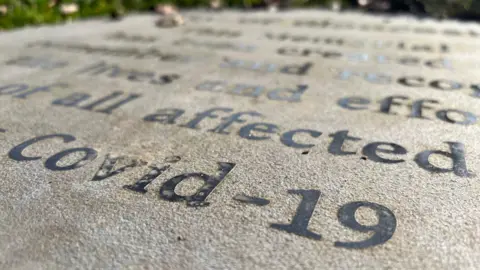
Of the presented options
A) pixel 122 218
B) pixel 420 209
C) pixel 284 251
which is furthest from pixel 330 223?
pixel 122 218

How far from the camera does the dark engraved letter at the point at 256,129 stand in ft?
10.1

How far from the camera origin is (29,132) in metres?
3.14

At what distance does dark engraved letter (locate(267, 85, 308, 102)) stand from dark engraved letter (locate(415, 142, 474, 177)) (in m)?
1.28

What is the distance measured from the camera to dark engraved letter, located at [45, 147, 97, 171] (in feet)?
8.79

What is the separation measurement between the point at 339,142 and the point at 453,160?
27.5 inches

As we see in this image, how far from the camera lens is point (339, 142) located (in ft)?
9.91

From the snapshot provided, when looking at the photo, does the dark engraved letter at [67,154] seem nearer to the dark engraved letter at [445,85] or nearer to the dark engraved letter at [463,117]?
the dark engraved letter at [463,117]

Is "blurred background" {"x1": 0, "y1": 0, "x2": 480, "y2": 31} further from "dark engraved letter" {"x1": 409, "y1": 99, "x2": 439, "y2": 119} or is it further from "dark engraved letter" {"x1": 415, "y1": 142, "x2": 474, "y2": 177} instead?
"dark engraved letter" {"x1": 415, "y1": 142, "x2": 474, "y2": 177}

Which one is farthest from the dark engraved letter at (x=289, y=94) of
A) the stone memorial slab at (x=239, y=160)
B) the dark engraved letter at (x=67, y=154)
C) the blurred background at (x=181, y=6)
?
the blurred background at (x=181, y=6)

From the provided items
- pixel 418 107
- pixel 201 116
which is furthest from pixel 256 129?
pixel 418 107

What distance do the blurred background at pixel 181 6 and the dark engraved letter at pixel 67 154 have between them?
189 inches

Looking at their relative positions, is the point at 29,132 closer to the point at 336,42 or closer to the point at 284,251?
the point at 284,251

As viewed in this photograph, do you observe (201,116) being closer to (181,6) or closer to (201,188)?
(201,188)

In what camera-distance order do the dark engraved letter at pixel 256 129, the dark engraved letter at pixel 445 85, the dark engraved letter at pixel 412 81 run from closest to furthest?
the dark engraved letter at pixel 256 129 < the dark engraved letter at pixel 445 85 < the dark engraved letter at pixel 412 81
